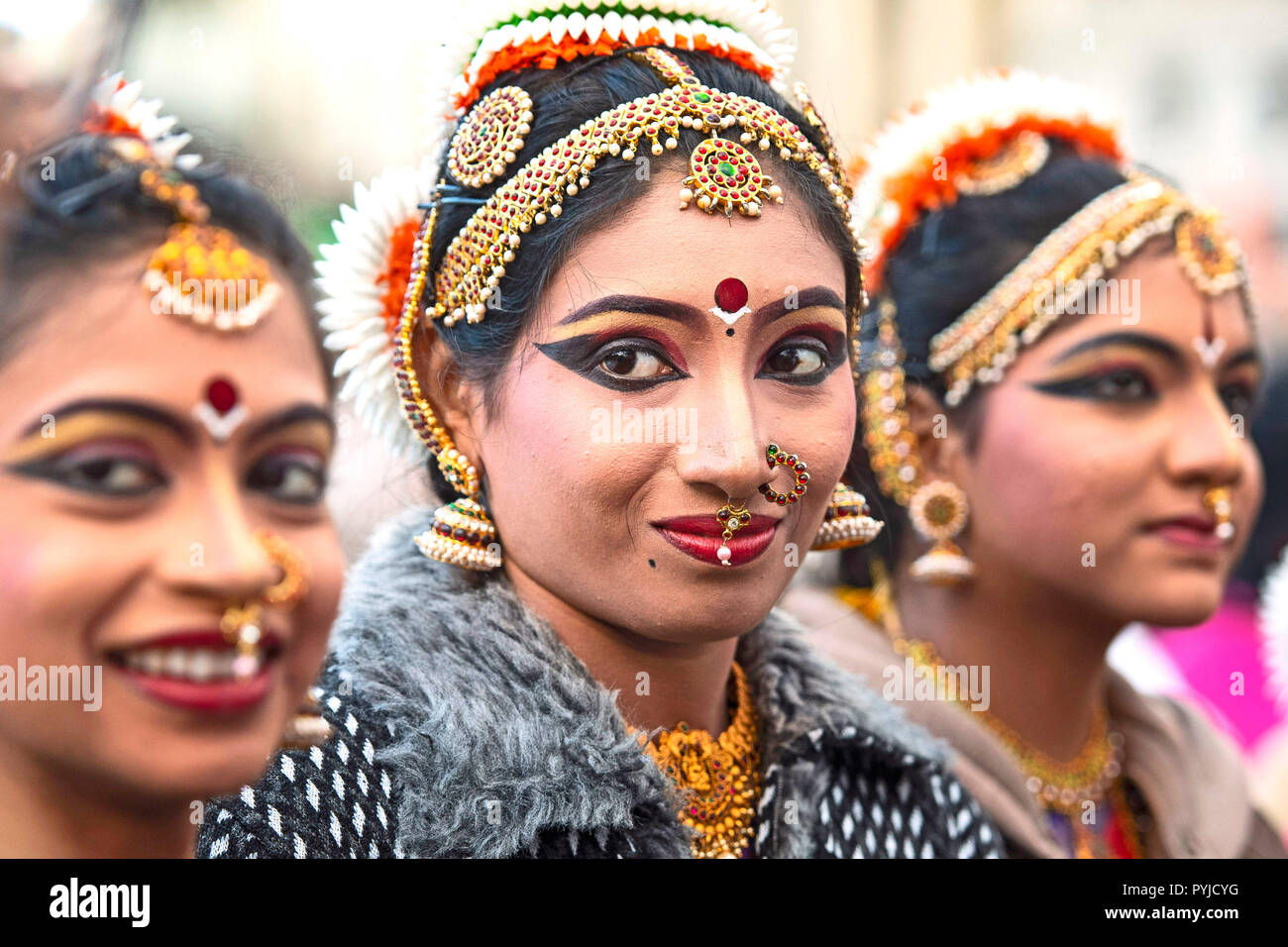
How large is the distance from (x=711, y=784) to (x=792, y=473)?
609mm

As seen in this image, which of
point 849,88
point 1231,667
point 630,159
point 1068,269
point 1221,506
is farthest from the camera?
point 849,88

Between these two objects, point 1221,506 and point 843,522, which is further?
point 1221,506

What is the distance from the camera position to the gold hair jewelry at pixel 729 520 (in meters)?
2.01

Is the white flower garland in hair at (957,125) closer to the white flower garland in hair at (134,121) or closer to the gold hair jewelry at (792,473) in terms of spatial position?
the gold hair jewelry at (792,473)

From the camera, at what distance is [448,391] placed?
7.45 ft

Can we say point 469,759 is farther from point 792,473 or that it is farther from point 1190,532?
point 1190,532

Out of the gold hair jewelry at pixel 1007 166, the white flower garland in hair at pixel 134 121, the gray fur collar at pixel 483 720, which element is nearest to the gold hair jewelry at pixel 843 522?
the gray fur collar at pixel 483 720

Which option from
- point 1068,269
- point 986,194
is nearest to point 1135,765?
point 1068,269

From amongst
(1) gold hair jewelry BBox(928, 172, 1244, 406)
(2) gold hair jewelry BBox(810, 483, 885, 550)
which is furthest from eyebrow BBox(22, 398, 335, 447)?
(1) gold hair jewelry BBox(928, 172, 1244, 406)

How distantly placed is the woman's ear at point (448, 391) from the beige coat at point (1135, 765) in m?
1.14

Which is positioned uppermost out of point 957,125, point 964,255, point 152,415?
point 957,125

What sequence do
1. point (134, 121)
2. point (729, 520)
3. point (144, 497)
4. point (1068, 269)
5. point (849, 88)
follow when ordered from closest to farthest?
point (144, 497)
point (134, 121)
point (729, 520)
point (1068, 269)
point (849, 88)

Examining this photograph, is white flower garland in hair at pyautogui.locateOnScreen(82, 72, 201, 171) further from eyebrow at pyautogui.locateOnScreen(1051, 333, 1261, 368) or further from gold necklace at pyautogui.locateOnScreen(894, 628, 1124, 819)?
gold necklace at pyautogui.locateOnScreen(894, 628, 1124, 819)
